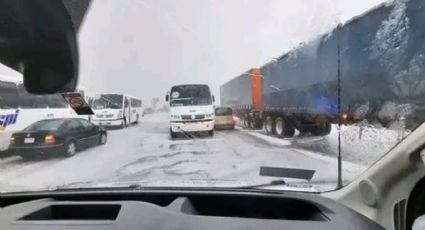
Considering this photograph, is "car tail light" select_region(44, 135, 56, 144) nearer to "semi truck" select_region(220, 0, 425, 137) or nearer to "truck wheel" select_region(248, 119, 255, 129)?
"semi truck" select_region(220, 0, 425, 137)

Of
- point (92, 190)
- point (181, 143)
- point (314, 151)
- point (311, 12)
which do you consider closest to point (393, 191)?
point (314, 151)

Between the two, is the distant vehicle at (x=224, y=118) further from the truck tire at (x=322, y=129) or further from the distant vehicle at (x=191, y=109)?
the truck tire at (x=322, y=129)

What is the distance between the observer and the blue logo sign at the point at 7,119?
10.6 ft

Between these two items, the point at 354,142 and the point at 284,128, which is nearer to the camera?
the point at 354,142

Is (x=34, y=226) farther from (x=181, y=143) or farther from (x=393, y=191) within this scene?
(x=393, y=191)

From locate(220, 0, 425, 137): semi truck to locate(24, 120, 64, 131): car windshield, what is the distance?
1.09 m

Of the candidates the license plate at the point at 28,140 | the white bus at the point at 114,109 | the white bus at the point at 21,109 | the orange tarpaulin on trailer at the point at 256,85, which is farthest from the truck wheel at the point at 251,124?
the license plate at the point at 28,140

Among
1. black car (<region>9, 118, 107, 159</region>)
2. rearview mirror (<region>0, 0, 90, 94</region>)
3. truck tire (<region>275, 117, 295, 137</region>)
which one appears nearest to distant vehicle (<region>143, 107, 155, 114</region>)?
black car (<region>9, 118, 107, 159</region>)

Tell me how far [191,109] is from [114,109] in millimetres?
490

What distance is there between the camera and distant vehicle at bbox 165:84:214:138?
11.3ft

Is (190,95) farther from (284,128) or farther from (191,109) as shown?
(284,128)

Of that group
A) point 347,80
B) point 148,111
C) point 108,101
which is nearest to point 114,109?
point 108,101

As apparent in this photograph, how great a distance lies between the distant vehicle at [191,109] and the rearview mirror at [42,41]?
122 centimetres

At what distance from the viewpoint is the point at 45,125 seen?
3373 mm
